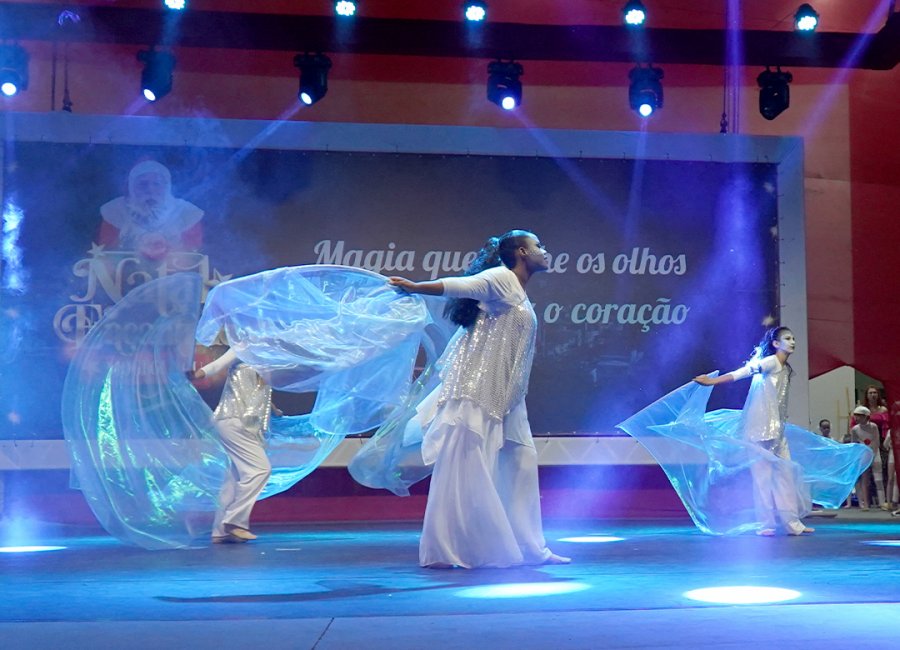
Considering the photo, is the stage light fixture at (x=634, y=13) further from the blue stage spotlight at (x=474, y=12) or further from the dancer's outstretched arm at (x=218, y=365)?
the dancer's outstretched arm at (x=218, y=365)

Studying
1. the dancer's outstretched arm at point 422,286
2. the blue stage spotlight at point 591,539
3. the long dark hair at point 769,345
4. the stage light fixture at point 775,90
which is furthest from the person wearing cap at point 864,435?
the dancer's outstretched arm at point 422,286

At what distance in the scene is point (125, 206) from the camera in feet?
28.9

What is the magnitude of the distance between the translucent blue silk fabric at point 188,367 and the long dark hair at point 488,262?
0.65 metres

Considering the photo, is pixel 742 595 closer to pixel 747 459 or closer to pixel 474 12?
pixel 747 459

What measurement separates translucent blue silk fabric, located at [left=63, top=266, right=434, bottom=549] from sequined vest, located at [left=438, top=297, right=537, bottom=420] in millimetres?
770

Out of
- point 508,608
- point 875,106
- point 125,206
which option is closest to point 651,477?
point 875,106

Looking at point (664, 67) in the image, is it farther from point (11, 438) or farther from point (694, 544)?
point (11, 438)

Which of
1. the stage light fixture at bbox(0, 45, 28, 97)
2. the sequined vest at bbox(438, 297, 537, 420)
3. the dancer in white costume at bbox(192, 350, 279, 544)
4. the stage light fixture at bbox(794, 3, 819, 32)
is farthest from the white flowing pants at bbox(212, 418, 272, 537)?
the stage light fixture at bbox(794, 3, 819, 32)

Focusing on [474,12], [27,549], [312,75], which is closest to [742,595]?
[27,549]

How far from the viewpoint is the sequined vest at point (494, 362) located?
4.93 metres

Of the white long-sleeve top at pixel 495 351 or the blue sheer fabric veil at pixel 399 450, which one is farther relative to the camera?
the blue sheer fabric veil at pixel 399 450

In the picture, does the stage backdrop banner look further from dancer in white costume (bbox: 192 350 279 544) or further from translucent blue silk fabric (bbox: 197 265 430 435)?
translucent blue silk fabric (bbox: 197 265 430 435)

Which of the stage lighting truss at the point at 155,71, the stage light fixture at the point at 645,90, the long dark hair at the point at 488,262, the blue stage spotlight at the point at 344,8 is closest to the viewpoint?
the long dark hair at the point at 488,262

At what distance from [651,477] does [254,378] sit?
170 inches
